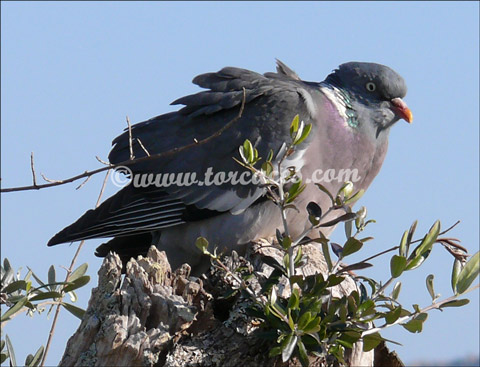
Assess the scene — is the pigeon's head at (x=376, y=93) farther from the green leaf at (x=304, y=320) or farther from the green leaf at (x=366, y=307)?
the green leaf at (x=304, y=320)

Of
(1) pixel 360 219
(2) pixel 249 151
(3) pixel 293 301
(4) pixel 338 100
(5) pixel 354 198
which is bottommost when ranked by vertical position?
(3) pixel 293 301

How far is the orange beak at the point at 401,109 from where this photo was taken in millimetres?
6042

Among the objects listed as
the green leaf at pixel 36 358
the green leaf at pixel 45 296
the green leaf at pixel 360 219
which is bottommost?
the green leaf at pixel 36 358

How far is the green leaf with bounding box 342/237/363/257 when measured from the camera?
3.65 metres

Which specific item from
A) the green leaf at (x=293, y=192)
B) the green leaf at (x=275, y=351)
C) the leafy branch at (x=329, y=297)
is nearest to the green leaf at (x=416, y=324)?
the leafy branch at (x=329, y=297)

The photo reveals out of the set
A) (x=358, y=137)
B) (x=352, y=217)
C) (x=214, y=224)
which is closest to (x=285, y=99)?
(x=358, y=137)

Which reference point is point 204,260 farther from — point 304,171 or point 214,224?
point 304,171

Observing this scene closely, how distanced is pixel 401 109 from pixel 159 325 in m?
3.17

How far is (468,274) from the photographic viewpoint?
3.65 meters

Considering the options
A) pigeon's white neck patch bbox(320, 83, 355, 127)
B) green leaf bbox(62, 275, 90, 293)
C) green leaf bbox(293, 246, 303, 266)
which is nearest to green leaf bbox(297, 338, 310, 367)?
green leaf bbox(293, 246, 303, 266)

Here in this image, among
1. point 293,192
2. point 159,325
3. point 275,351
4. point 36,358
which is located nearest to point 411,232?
point 293,192

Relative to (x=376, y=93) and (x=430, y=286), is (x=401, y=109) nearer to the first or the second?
(x=376, y=93)

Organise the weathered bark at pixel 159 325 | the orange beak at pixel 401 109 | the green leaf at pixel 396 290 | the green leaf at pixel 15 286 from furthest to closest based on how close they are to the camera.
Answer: the orange beak at pixel 401 109
the green leaf at pixel 396 290
the weathered bark at pixel 159 325
the green leaf at pixel 15 286

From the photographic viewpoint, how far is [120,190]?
19.3 feet
